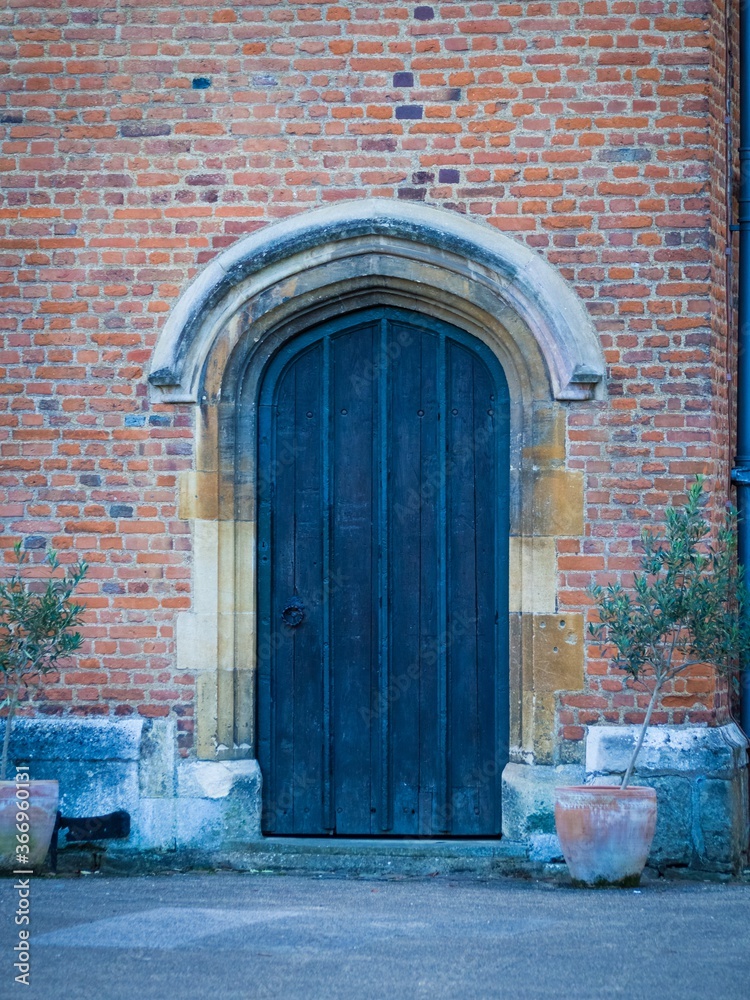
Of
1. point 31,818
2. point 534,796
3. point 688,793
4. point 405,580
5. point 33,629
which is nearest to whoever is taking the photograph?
point 31,818

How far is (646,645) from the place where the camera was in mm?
6234

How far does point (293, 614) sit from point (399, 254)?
1.85m

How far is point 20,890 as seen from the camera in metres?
5.93

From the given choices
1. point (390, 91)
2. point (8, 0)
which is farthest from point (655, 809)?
point (8, 0)

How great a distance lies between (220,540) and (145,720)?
0.94 m

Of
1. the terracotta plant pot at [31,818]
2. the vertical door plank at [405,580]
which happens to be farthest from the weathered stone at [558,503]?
the terracotta plant pot at [31,818]

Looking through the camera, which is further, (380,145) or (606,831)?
(380,145)

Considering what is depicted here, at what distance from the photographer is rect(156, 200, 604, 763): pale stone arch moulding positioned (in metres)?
6.65

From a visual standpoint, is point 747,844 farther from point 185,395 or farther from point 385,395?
point 185,395

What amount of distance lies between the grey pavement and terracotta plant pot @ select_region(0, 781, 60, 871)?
194mm

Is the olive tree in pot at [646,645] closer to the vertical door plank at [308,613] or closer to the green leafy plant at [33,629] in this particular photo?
the vertical door plank at [308,613]

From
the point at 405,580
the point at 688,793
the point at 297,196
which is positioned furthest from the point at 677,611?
the point at 297,196

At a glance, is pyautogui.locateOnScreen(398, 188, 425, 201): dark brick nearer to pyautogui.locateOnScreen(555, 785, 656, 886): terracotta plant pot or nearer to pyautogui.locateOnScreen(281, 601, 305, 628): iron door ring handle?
pyautogui.locateOnScreen(281, 601, 305, 628): iron door ring handle

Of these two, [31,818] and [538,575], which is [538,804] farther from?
[31,818]
